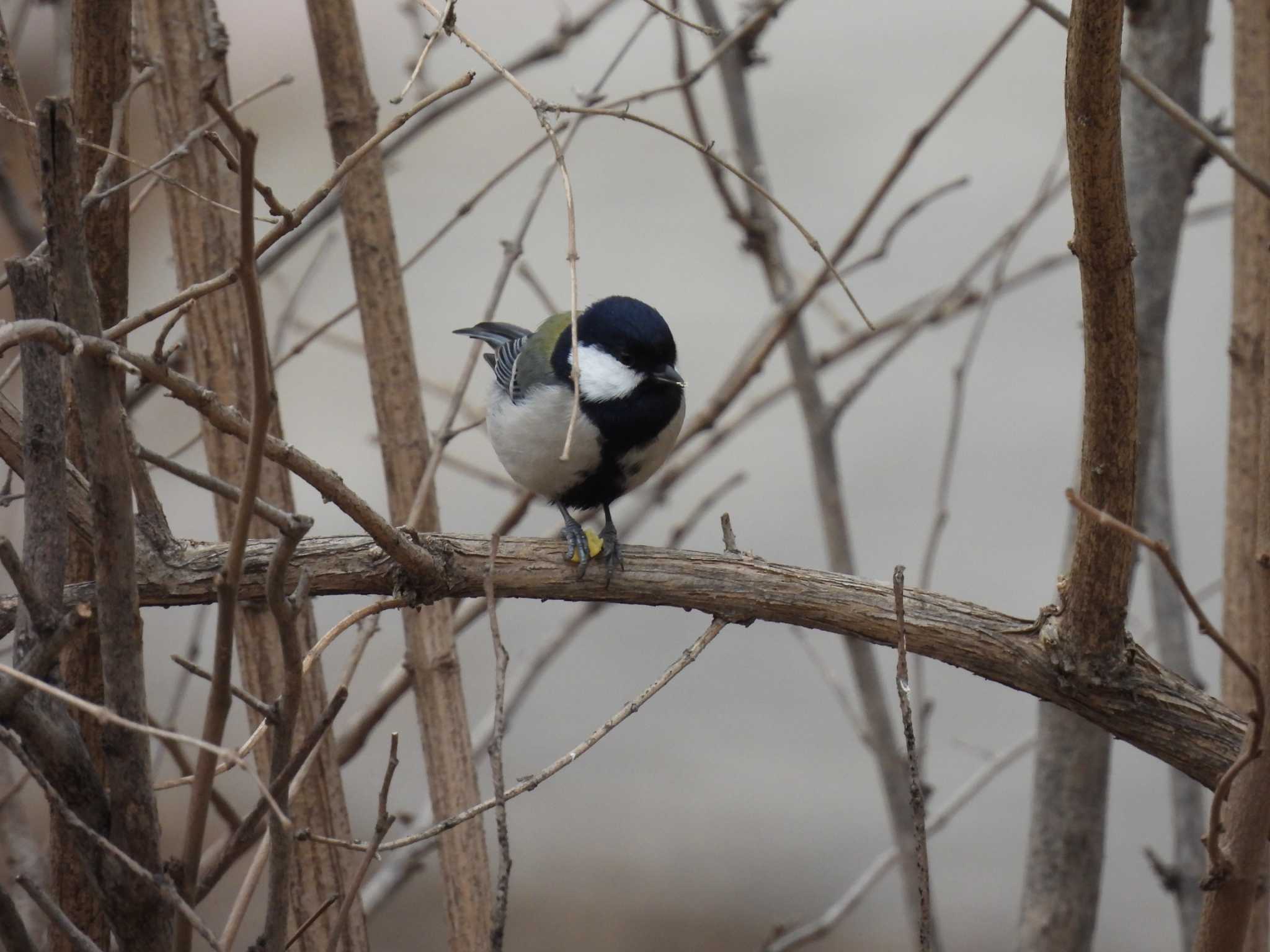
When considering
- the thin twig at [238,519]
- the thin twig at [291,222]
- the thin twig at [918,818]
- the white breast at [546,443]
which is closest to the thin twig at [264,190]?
the thin twig at [291,222]

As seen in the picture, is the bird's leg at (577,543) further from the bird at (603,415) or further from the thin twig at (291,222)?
the thin twig at (291,222)

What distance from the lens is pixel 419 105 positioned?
1.20 m

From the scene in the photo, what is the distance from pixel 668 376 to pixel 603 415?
15 cm

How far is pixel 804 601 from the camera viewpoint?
1674mm

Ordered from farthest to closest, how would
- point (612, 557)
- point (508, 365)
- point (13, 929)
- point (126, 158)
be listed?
1. point (508, 365)
2. point (612, 557)
3. point (126, 158)
4. point (13, 929)

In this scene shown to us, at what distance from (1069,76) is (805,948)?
3.61m

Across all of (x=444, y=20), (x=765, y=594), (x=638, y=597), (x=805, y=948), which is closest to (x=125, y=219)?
(x=444, y=20)

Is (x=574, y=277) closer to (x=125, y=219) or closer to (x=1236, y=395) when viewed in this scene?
(x=125, y=219)

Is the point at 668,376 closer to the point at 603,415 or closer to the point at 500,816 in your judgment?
the point at 603,415

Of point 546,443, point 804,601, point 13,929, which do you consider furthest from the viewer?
point 546,443

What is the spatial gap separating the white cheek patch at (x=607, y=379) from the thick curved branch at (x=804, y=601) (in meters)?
0.75

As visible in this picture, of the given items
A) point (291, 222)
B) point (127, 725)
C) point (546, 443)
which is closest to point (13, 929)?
point (127, 725)

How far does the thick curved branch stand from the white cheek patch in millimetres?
747

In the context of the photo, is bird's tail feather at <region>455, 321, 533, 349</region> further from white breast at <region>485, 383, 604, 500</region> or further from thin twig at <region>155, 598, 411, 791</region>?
thin twig at <region>155, 598, 411, 791</region>
